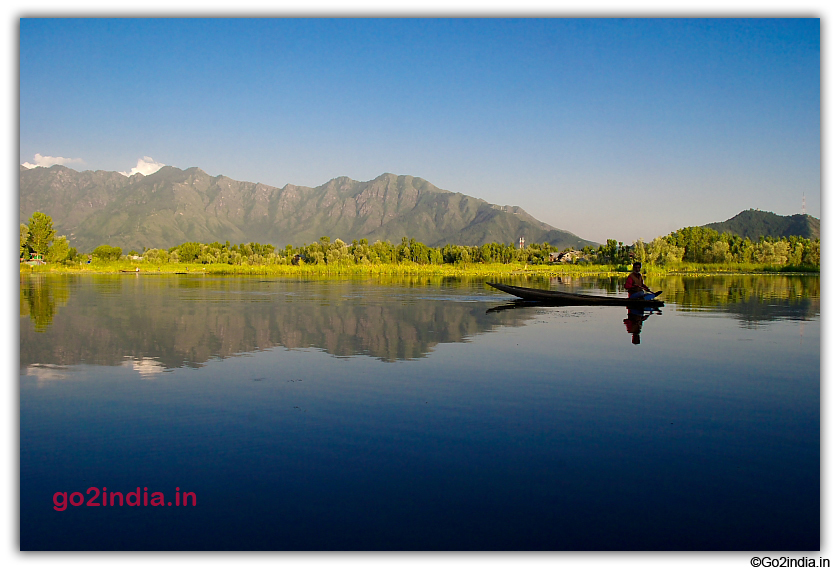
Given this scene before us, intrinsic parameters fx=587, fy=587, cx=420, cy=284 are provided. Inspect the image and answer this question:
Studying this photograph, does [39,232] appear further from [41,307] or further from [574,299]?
[574,299]

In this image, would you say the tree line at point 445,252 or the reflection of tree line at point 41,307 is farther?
the tree line at point 445,252

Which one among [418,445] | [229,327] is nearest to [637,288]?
[229,327]

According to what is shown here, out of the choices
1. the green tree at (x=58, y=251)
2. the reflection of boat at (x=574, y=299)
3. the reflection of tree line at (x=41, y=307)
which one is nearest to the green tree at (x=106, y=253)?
the green tree at (x=58, y=251)

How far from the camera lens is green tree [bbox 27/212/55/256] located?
171 feet

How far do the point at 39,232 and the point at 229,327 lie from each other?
4492 cm

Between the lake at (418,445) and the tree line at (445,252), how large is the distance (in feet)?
133

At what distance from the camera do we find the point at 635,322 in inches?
862

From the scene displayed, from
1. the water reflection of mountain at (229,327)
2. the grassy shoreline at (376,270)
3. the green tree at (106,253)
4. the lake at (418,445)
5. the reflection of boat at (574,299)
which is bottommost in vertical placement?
the lake at (418,445)

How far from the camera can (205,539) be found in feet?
18.9

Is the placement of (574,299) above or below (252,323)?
above

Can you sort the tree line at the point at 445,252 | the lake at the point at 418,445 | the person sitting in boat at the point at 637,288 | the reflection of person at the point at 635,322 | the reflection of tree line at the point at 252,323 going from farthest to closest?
the tree line at the point at 445,252 → the person sitting in boat at the point at 637,288 → the reflection of person at the point at 635,322 → the reflection of tree line at the point at 252,323 → the lake at the point at 418,445

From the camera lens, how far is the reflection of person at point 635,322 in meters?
17.9

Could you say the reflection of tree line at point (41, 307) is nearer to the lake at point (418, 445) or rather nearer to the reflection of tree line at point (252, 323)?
the reflection of tree line at point (252, 323)

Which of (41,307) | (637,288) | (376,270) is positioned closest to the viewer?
(41,307)
